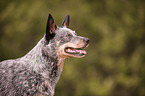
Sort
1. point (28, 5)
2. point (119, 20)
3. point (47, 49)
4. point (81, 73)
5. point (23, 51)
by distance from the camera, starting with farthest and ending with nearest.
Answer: point (119, 20)
point (81, 73)
point (28, 5)
point (23, 51)
point (47, 49)

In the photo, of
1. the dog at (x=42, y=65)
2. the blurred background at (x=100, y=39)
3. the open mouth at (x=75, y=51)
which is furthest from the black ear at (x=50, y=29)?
the blurred background at (x=100, y=39)

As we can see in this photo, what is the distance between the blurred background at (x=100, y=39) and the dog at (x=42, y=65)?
263 inches

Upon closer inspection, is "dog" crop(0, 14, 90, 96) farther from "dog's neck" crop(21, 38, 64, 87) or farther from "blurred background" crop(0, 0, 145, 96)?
"blurred background" crop(0, 0, 145, 96)

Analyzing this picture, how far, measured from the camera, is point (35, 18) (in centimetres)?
982

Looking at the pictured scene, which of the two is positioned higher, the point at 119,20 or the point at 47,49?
the point at 119,20

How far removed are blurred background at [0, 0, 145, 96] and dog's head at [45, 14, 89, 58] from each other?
22.0 ft

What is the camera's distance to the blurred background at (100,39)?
388 inches

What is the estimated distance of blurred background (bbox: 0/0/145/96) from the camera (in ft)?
32.3

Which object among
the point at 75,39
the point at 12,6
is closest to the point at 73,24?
the point at 12,6

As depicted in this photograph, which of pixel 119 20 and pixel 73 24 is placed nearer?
A: pixel 73 24

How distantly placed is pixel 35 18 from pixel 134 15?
6.41 meters

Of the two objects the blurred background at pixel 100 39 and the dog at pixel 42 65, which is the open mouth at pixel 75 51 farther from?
the blurred background at pixel 100 39

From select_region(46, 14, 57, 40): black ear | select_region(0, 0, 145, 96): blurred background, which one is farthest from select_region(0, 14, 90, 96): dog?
select_region(0, 0, 145, 96): blurred background

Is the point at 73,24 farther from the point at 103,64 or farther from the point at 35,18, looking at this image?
the point at 103,64
